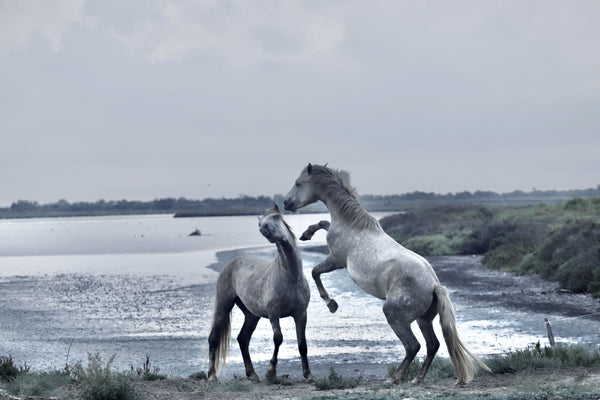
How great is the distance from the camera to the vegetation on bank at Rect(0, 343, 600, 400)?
7.75m

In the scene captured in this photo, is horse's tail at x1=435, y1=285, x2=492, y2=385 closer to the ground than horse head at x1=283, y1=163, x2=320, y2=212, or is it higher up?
closer to the ground

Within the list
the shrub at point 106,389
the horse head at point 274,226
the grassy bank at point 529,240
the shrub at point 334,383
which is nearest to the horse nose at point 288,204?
the horse head at point 274,226

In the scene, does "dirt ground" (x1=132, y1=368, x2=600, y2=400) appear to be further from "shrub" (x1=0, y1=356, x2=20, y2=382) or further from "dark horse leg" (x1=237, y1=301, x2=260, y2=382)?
"shrub" (x1=0, y1=356, x2=20, y2=382)

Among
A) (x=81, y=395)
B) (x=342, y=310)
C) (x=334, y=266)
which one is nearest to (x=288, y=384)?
(x=334, y=266)

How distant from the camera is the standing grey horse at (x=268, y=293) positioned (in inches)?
351

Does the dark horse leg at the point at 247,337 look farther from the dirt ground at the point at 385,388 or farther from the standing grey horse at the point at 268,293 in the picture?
the dirt ground at the point at 385,388

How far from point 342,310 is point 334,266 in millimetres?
12400

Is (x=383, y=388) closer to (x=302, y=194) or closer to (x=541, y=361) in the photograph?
(x=302, y=194)

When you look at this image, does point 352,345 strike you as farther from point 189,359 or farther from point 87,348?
point 87,348

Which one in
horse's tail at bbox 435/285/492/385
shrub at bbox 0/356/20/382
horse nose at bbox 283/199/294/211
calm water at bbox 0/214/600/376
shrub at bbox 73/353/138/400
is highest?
horse nose at bbox 283/199/294/211

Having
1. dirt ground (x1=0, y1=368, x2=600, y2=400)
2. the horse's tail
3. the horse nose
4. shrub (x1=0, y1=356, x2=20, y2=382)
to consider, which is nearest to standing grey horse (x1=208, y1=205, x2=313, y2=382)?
the horse nose

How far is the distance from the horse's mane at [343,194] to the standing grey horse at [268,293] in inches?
29.8

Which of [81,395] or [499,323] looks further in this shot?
[499,323]

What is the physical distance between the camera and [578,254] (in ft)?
76.4
